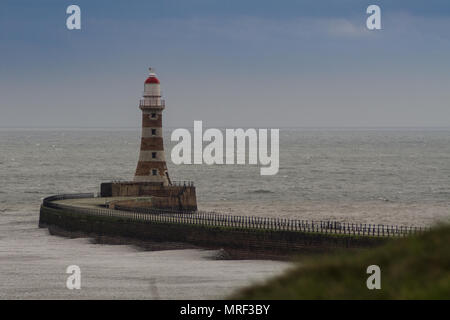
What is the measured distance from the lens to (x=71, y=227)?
2625 inches

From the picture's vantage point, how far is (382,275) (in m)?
21.4

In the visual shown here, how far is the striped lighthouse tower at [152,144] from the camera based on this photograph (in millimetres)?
74188

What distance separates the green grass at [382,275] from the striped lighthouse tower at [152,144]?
51425 mm

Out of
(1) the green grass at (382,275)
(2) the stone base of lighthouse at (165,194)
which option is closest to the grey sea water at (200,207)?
(1) the green grass at (382,275)

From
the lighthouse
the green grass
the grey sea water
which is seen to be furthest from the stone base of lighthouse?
the green grass

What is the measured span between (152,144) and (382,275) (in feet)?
176

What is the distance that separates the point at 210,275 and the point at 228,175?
117 metres

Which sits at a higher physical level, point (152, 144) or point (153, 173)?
point (152, 144)

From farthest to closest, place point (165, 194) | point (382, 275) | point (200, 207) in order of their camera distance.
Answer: point (200, 207), point (165, 194), point (382, 275)

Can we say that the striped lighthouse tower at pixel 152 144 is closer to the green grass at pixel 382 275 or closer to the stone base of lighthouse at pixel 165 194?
the stone base of lighthouse at pixel 165 194

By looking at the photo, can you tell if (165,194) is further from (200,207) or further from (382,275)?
(382,275)

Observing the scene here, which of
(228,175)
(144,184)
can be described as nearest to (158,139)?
(144,184)

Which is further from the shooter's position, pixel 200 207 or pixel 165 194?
pixel 200 207

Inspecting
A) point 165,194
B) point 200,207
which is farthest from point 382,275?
point 200,207
